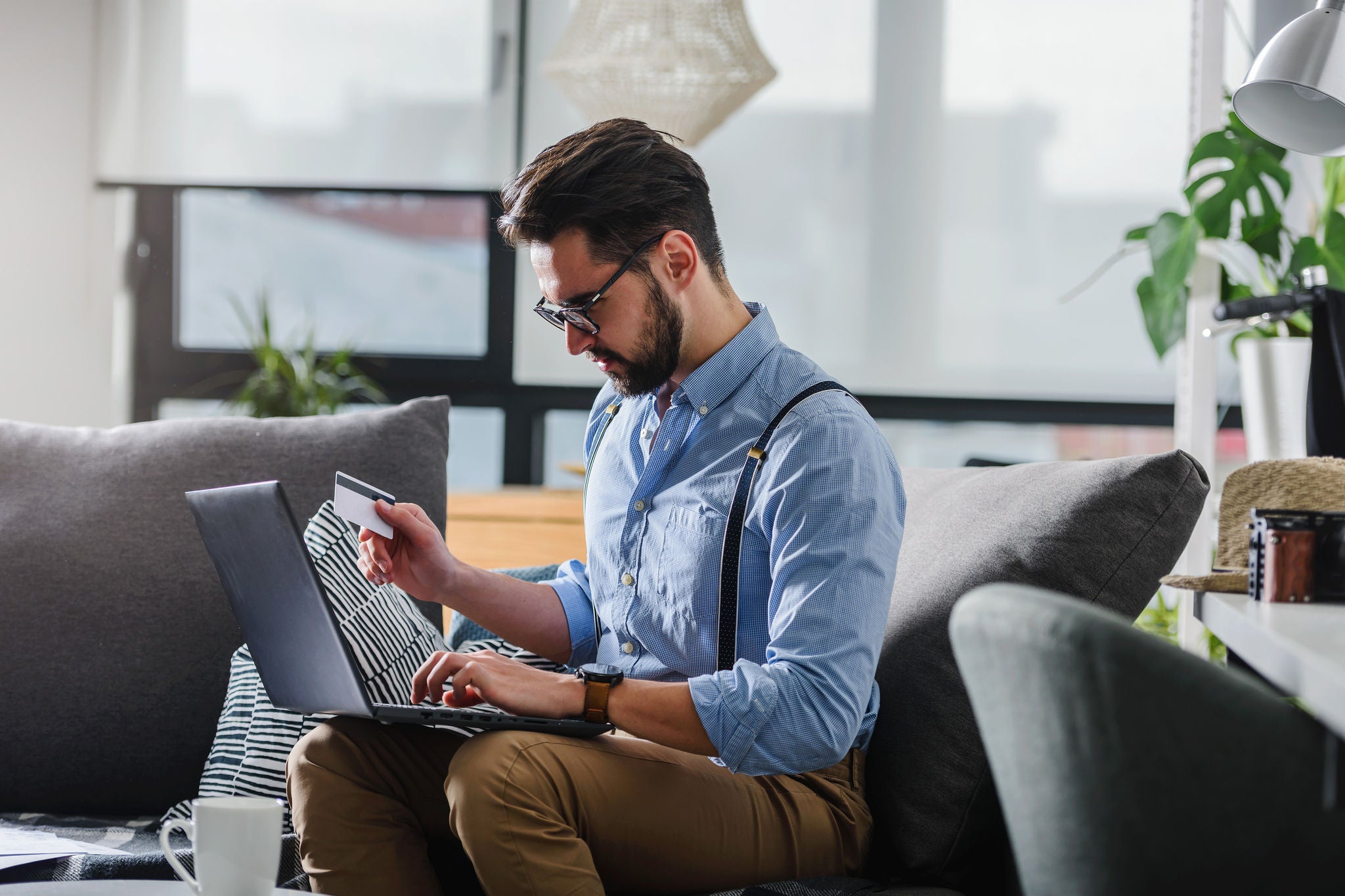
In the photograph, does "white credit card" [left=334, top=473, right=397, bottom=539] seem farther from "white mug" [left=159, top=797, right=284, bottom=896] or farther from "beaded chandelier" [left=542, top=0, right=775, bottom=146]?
"beaded chandelier" [left=542, top=0, right=775, bottom=146]

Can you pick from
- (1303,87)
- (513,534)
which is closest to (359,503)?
(1303,87)

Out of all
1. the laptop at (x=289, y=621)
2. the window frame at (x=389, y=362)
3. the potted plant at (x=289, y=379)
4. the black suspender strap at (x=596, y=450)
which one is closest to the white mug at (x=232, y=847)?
the laptop at (x=289, y=621)

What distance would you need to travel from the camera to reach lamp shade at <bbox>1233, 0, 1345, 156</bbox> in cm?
139

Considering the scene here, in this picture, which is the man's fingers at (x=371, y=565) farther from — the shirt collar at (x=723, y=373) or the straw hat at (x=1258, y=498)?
the straw hat at (x=1258, y=498)

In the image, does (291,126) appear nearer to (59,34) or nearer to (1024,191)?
(59,34)

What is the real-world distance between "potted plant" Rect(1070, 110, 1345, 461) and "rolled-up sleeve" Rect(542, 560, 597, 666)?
1.40m

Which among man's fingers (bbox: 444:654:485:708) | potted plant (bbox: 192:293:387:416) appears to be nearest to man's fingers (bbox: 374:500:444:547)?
man's fingers (bbox: 444:654:485:708)

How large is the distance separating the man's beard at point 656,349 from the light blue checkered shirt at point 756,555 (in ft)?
0.12

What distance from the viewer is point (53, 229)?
4.05 m

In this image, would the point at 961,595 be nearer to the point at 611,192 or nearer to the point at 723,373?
the point at 723,373

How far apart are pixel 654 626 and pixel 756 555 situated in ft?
0.54

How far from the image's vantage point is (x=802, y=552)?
3.96 feet

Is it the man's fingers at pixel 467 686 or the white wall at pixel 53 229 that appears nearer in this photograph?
the man's fingers at pixel 467 686

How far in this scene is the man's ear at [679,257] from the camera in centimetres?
141
